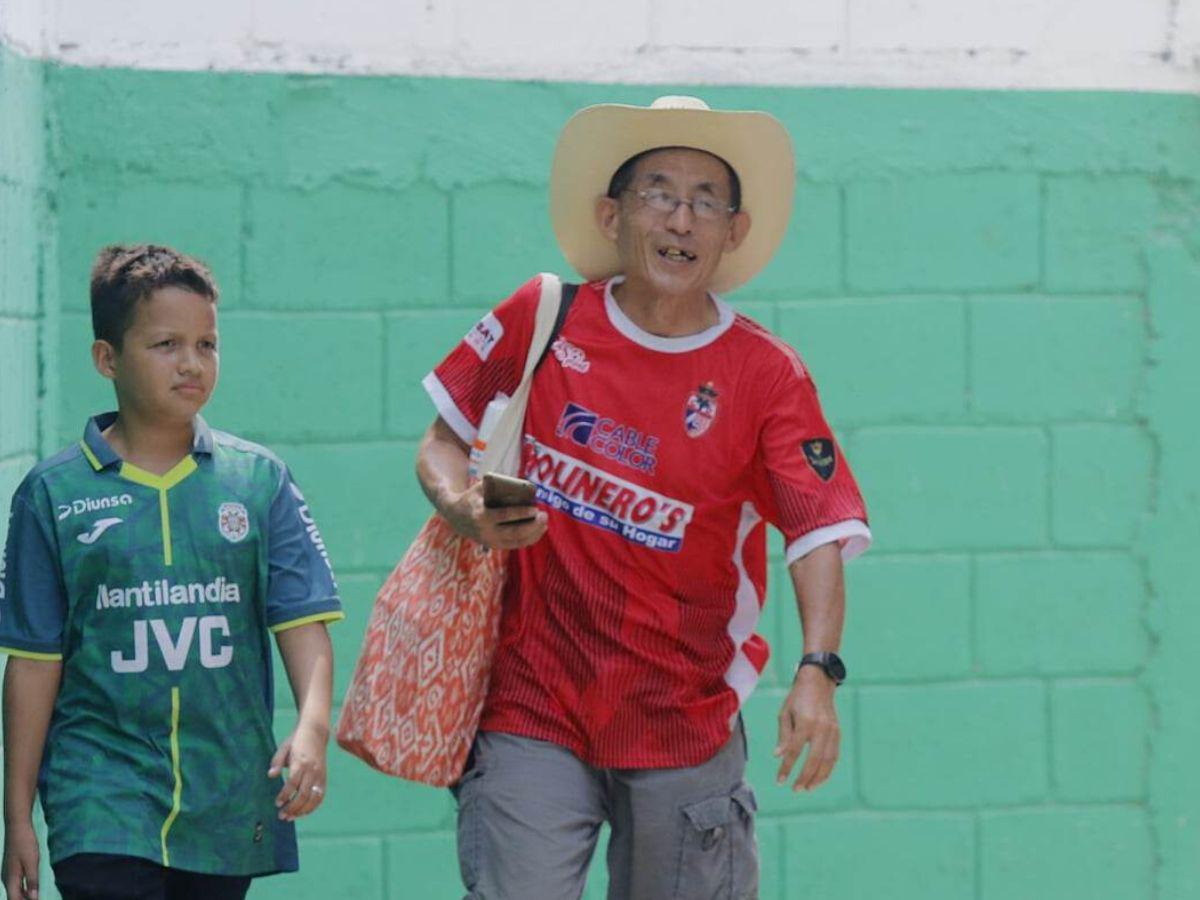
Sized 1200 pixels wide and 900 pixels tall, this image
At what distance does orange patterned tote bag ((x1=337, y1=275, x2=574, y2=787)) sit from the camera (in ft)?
13.3

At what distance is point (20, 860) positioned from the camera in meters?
3.77

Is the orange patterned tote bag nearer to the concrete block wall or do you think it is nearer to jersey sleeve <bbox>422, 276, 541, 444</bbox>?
jersey sleeve <bbox>422, 276, 541, 444</bbox>

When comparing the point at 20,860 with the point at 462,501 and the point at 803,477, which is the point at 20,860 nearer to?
the point at 462,501

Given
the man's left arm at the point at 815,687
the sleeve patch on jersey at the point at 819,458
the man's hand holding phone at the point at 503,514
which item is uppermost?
the sleeve patch on jersey at the point at 819,458

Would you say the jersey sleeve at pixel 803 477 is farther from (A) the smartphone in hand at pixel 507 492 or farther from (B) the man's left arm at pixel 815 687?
→ (A) the smartphone in hand at pixel 507 492

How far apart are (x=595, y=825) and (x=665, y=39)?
2.13 meters

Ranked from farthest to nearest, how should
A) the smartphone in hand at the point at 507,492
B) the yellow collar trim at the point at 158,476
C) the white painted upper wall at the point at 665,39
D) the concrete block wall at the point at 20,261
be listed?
Answer: 1. the white painted upper wall at the point at 665,39
2. the concrete block wall at the point at 20,261
3. the yellow collar trim at the point at 158,476
4. the smartphone in hand at the point at 507,492

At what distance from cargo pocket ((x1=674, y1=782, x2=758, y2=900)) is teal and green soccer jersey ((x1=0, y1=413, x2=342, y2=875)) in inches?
30.8

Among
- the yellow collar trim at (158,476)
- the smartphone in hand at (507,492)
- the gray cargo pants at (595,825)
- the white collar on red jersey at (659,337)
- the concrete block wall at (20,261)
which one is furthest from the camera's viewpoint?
the concrete block wall at (20,261)

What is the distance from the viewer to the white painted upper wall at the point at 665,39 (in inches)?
206

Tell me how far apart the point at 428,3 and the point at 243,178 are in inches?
24.2

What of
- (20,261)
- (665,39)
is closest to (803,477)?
(665,39)

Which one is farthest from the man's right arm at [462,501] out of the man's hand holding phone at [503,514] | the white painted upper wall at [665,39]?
the white painted upper wall at [665,39]

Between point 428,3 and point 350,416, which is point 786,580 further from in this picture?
point 428,3
